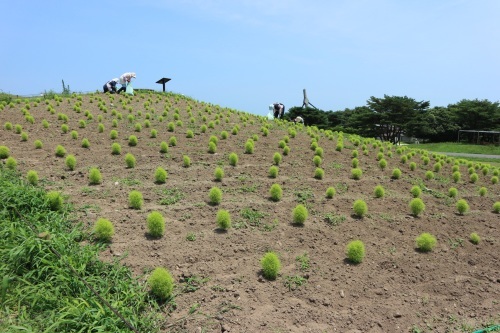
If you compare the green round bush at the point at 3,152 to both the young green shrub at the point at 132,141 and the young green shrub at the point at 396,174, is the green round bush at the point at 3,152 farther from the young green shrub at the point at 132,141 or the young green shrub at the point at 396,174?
the young green shrub at the point at 396,174

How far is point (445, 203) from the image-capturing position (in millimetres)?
8031

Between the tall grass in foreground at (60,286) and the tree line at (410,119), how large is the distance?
37665 mm

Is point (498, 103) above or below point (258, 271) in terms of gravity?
above

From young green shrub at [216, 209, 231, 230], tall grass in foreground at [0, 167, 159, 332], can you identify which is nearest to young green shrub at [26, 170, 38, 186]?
tall grass in foreground at [0, 167, 159, 332]

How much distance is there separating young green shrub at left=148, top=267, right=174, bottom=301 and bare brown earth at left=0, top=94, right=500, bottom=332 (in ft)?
0.55

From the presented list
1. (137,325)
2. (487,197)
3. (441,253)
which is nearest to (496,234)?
(441,253)

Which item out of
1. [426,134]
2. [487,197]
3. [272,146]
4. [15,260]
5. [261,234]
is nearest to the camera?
[15,260]

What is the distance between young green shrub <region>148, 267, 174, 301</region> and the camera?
386 centimetres

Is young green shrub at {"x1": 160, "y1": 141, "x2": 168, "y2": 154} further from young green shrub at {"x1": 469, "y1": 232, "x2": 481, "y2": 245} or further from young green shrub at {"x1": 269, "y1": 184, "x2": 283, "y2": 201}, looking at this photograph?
young green shrub at {"x1": 469, "y1": 232, "x2": 481, "y2": 245}

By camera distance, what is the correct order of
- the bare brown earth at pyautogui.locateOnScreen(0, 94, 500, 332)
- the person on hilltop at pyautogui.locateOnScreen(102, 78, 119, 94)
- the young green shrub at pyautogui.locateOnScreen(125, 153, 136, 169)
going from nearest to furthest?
1. the bare brown earth at pyautogui.locateOnScreen(0, 94, 500, 332)
2. the young green shrub at pyautogui.locateOnScreen(125, 153, 136, 169)
3. the person on hilltop at pyautogui.locateOnScreen(102, 78, 119, 94)

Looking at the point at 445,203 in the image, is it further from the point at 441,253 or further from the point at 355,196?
the point at 441,253

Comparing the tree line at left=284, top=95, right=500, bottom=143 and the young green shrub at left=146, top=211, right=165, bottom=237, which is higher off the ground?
the tree line at left=284, top=95, right=500, bottom=143

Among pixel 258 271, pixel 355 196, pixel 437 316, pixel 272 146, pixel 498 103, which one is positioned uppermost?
pixel 498 103

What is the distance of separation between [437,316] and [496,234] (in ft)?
11.6
